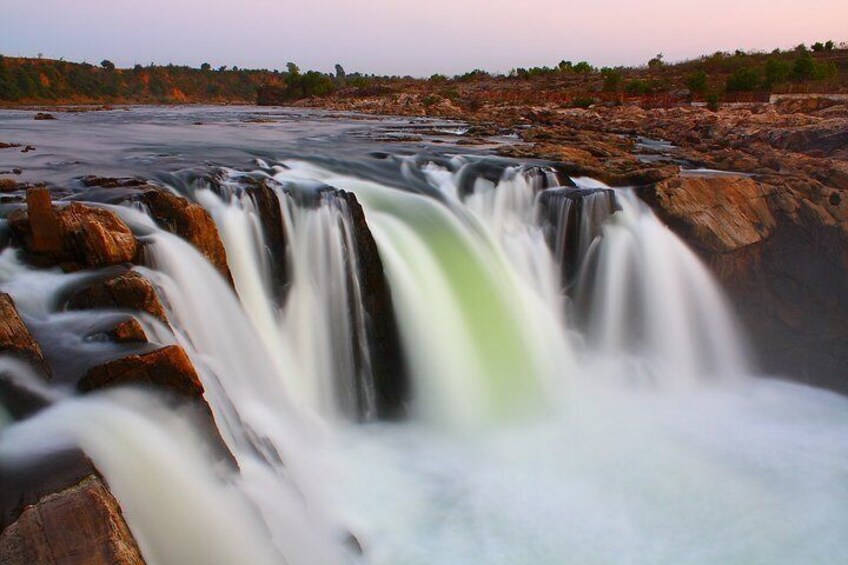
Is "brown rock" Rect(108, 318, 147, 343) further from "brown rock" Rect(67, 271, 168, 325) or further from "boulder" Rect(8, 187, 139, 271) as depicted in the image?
"boulder" Rect(8, 187, 139, 271)

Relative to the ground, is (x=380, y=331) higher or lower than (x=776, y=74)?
lower

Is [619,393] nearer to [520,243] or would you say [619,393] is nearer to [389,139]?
[520,243]

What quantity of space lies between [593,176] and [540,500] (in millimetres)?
7243

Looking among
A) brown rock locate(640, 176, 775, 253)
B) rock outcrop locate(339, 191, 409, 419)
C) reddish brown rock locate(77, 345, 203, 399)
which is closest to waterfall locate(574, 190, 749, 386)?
brown rock locate(640, 176, 775, 253)

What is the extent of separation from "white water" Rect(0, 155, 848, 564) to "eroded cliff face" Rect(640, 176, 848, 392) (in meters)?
0.46

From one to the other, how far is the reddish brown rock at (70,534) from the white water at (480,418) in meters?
0.52

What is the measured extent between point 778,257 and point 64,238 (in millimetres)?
10682

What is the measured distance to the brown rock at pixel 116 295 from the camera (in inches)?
205

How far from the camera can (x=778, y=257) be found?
441 inches

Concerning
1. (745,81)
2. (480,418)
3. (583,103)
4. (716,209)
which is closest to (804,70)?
(745,81)

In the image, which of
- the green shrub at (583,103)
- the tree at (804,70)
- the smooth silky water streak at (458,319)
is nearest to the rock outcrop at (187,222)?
the smooth silky water streak at (458,319)

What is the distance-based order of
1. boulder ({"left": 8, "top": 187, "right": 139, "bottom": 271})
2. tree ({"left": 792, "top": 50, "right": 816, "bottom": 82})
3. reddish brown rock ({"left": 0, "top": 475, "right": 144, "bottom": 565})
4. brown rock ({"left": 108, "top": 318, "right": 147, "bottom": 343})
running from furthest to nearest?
1. tree ({"left": 792, "top": 50, "right": 816, "bottom": 82})
2. boulder ({"left": 8, "top": 187, "right": 139, "bottom": 271})
3. brown rock ({"left": 108, "top": 318, "right": 147, "bottom": 343})
4. reddish brown rock ({"left": 0, "top": 475, "right": 144, "bottom": 565})

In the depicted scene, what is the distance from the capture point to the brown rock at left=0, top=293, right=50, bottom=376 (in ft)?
14.0

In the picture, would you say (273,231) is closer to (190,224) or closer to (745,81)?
(190,224)
